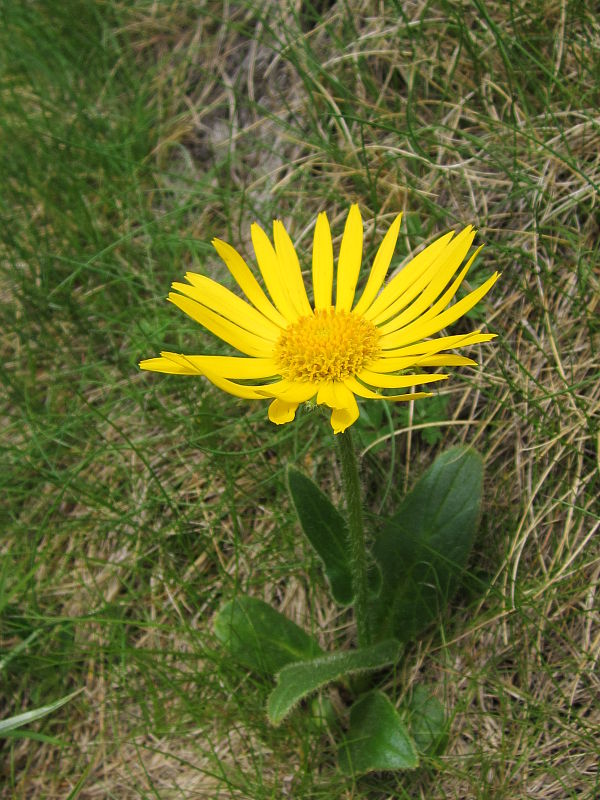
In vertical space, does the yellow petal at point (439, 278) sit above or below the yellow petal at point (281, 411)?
above

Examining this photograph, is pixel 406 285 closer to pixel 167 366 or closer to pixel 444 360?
Result: pixel 444 360

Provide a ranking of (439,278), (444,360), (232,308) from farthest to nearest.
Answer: (232,308) → (439,278) → (444,360)

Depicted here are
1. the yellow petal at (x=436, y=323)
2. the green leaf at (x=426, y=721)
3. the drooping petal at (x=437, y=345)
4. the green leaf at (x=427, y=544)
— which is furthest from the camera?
the green leaf at (x=427, y=544)

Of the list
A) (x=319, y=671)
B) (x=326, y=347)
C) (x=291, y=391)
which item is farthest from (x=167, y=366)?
(x=319, y=671)

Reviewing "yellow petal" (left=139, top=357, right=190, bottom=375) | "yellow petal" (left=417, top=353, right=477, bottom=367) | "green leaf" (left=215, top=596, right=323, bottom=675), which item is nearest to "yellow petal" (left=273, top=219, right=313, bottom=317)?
"yellow petal" (left=139, top=357, right=190, bottom=375)

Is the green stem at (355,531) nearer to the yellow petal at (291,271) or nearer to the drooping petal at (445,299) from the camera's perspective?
the drooping petal at (445,299)

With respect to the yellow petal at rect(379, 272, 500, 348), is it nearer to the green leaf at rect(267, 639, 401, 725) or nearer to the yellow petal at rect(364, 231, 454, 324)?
the yellow petal at rect(364, 231, 454, 324)

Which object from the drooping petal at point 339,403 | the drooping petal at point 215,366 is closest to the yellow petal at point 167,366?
the drooping petal at point 215,366
